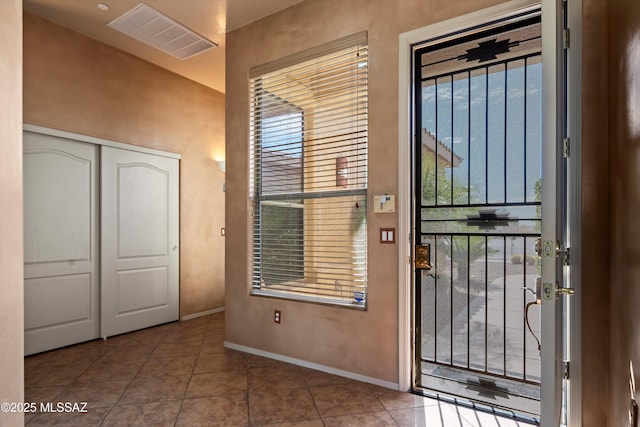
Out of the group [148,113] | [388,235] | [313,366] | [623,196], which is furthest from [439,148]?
[148,113]

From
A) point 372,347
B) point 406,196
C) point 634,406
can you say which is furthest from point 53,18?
point 634,406

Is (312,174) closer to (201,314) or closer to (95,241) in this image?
(95,241)

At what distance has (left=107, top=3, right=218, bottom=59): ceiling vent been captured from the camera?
10.4ft

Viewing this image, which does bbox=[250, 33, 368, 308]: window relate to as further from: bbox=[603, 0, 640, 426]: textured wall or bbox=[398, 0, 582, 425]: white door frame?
bbox=[603, 0, 640, 426]: textured wall

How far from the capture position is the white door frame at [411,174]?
5.87ft

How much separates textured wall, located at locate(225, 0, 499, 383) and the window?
0.10m

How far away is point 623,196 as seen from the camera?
1635 mm

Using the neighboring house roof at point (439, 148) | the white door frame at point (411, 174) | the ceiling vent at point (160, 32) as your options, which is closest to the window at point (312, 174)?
the white door frame at point (411, 174)

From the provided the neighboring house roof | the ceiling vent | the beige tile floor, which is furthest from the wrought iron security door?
the ceiling vent

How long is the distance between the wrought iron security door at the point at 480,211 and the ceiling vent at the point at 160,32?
221cm

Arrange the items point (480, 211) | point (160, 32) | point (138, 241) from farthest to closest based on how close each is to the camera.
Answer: point (138, 241)
point (160, 32)
point (480, 211)

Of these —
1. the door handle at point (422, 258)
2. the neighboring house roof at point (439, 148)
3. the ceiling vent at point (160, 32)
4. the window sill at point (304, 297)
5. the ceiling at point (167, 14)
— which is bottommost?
the window sill at point (304, 297)

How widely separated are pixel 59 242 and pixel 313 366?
2699 mm

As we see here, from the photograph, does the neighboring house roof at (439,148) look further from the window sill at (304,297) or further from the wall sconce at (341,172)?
the window sill at (304,297)
